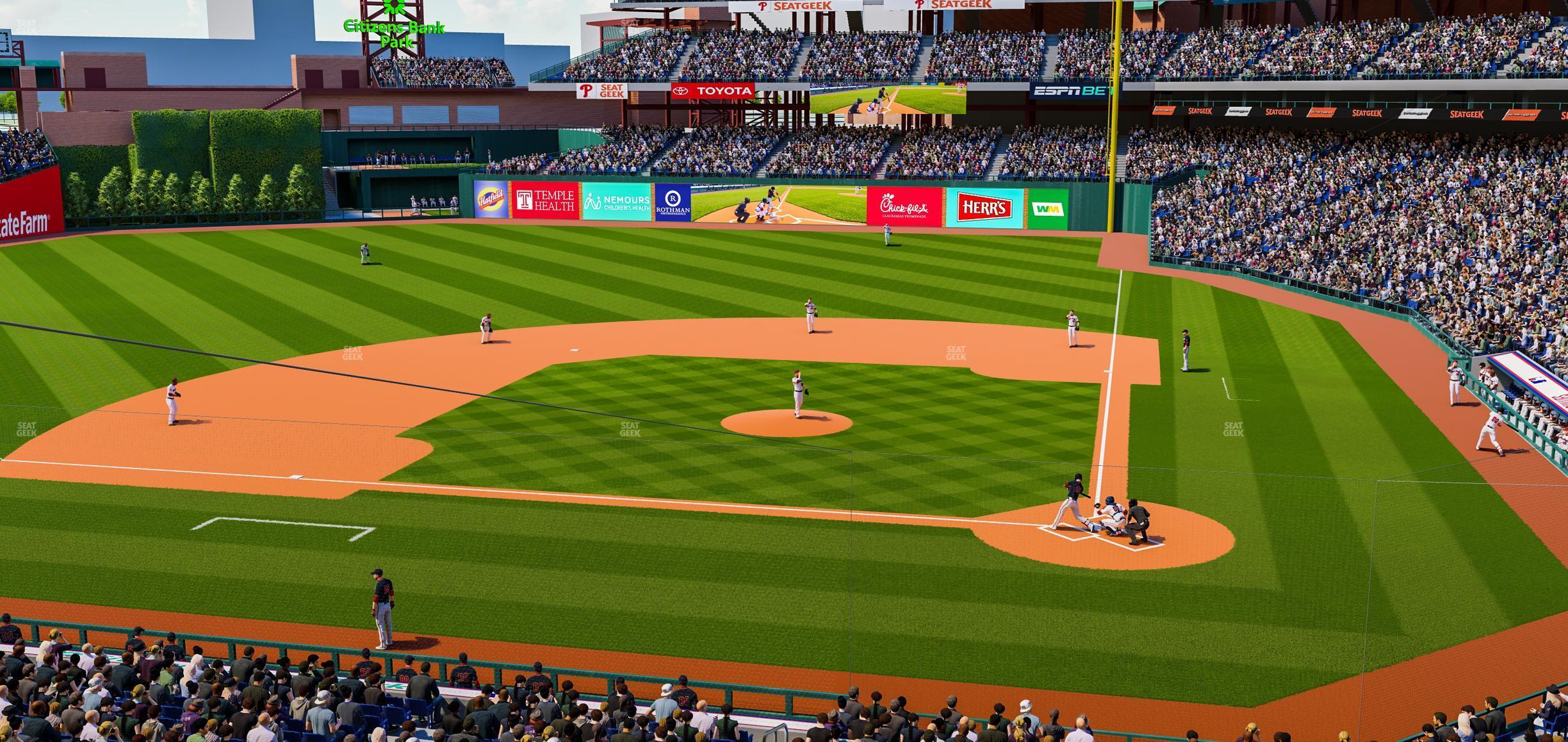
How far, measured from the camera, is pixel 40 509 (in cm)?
2181

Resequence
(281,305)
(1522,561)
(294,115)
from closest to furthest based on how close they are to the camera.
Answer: (1522,561), (281,305), (294,115)

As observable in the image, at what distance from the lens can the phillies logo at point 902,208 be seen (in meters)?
65.6

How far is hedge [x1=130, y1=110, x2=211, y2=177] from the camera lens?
7212 cm

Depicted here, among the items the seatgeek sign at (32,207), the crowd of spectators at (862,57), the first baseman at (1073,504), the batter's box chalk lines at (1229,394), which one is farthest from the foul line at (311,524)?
the crowd of spectators at (862,57)

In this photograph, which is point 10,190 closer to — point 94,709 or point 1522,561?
point 94,709

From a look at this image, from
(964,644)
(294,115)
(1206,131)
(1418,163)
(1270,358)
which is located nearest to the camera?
(964,644)

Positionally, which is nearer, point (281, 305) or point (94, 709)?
point (94, 709)

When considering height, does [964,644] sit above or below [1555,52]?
below

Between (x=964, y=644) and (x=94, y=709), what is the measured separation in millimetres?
10037

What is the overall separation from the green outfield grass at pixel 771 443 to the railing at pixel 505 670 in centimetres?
387

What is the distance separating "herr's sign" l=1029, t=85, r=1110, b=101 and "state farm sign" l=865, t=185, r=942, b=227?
703 centimetres

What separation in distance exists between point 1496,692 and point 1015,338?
75.7ft

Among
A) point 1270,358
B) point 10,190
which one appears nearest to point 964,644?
point 1270,358

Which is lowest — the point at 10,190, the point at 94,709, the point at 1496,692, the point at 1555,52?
the point at 1496,692
